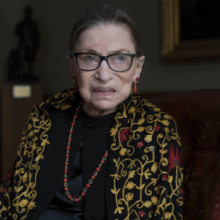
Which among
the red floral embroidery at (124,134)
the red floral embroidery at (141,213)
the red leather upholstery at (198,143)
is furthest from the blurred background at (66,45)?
the red floral embroidery at (141,213)

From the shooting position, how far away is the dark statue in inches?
103

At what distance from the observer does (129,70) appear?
98cm

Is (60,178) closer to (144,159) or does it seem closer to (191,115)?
(144,159)

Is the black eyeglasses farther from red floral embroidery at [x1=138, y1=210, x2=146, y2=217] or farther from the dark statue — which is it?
the dark statue

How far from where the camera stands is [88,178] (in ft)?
3.29

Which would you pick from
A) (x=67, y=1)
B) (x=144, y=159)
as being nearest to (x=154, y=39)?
(x=67, y=1)

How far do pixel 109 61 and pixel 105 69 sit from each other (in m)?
0.04

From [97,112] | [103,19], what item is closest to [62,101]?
[97,112]

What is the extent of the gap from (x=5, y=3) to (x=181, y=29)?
208cm

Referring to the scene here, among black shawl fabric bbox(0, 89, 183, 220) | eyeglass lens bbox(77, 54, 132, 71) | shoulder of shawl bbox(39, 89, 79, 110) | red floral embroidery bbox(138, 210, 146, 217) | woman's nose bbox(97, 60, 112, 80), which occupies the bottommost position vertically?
red floral embroidery bbox(138, 210, 146, 217)

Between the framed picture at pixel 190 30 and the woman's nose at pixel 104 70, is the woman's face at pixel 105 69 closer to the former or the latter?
the woman's nose at pixel 104 70

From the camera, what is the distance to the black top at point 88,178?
38.2 inches

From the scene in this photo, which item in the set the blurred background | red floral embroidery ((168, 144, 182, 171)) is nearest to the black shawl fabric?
red floral embroidery ((168, 144, 182, 171))

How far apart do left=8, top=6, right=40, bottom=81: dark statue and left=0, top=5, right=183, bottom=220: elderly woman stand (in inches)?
64.6
